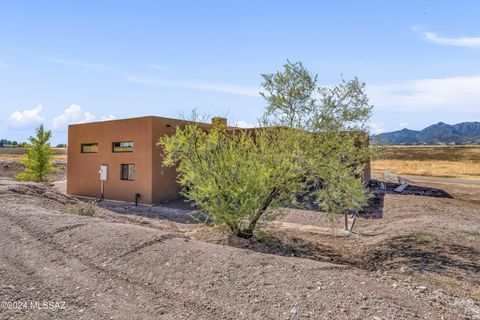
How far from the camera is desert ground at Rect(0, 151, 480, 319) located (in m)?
4.05

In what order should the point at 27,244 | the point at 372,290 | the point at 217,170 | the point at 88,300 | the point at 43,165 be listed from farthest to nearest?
1. the point at 43,165
2. the point at 217,170
3. the point at 27,244
4. the point at 372,290
5. the point at 88,300

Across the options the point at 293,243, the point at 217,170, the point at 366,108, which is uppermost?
the point at 366,108

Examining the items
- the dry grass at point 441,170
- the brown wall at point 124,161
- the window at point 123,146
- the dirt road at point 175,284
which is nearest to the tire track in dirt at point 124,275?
the dirt road at point 175,284

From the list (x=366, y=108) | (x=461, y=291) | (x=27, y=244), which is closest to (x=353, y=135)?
(x=366, y=108)

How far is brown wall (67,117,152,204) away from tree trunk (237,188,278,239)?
9072 millimetres

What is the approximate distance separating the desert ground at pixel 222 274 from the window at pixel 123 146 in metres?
9.17

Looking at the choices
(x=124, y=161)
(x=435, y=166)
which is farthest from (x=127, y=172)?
(x=435, y=166)

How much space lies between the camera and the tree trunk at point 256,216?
28.5ft

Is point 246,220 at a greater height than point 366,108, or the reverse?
point 366,108

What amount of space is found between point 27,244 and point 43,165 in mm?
21441

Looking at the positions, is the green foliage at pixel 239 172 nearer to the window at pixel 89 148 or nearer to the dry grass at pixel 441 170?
the window at pixel 89 148

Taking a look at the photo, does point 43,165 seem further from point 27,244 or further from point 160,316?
point 160,316

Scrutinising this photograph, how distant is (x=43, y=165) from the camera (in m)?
24.7

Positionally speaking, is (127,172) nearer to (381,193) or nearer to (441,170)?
(381,193)
